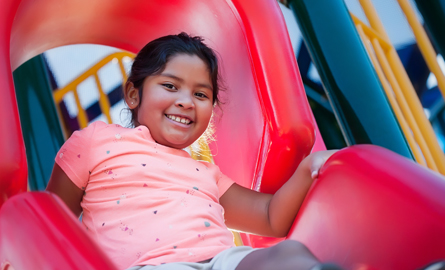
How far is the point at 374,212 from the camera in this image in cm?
62

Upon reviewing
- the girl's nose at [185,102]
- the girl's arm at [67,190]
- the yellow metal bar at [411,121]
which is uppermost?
the girl's nose at [185,102]

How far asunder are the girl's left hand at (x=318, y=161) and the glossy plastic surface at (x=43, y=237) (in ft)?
1.19

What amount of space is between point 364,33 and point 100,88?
88 centimetres

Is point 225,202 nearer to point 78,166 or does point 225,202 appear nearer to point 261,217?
point 261,217

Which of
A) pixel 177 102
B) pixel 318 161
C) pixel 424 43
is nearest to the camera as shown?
pixel 318 161

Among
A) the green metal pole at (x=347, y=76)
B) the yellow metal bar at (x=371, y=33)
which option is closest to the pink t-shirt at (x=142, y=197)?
the green metal pole at (x=347, y=76)

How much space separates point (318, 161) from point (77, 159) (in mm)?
413

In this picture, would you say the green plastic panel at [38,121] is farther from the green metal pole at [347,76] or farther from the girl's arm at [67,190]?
the green metal pole at [347,76]

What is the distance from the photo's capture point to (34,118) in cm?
139

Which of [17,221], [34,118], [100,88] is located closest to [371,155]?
[17,221]

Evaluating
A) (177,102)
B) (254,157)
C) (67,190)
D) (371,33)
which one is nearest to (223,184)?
(254,157)

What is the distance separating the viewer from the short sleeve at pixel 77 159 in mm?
Answer: 820

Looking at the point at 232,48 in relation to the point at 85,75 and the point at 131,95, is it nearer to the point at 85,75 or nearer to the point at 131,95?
the point at 131,95

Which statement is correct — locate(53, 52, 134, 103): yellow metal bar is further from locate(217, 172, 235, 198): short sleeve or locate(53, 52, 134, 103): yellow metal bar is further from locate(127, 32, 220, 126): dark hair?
locate(217, 172, 235, 198): short sleeve
